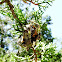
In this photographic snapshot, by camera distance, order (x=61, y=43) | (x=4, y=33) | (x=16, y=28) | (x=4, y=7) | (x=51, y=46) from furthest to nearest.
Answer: (x=61, y=43)
(x=4, y=33)
(x=16, y=28)
(x=4, y=7)
(x=51, y=46)

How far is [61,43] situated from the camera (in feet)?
66.7

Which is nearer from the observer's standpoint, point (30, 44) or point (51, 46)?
point (30, 44)

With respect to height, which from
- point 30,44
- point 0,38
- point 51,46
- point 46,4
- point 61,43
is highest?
point 46,4

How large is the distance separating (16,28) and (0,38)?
9527mm

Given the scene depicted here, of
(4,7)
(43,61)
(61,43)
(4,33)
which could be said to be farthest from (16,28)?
(61,43)

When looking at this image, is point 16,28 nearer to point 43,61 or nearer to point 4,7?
point 4,7

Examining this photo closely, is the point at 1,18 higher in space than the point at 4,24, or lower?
higher

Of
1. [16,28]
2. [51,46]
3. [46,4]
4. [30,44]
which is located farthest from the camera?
[16,28]

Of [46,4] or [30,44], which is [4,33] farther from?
[30,44]

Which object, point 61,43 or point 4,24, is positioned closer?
point 4,24

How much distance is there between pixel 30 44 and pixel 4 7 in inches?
131

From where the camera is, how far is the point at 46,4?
4.81 m

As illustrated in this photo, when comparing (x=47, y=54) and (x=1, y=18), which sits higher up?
(x=1, y=18)

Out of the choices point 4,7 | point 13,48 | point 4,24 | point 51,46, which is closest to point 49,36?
point 13,48
